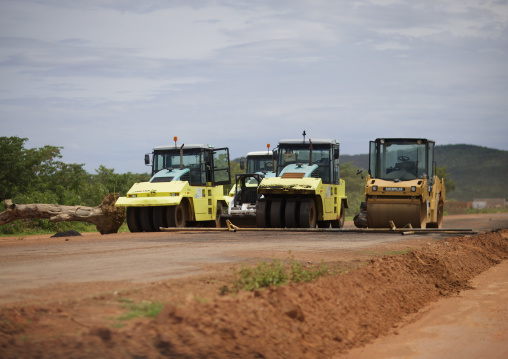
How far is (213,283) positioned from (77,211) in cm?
1651

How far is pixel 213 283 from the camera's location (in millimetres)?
9766

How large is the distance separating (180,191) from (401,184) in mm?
7433

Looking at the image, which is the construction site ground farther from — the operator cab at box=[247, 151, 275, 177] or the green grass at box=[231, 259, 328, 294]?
the operator cab at box=[247, 151, 275, 177]

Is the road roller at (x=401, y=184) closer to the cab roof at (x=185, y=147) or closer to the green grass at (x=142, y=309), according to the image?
the cab roof at (x=185, y=147)

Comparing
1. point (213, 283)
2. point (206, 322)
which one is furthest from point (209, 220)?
point (206, 322)

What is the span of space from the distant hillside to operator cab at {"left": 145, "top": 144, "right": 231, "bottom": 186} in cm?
12499

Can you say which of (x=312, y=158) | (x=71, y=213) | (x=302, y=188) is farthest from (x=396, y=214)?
(x=71, y=213)

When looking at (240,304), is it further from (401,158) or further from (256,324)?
(401,158)

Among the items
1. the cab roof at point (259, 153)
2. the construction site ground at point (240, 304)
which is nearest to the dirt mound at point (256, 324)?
the construction site ground at point (240, 304)

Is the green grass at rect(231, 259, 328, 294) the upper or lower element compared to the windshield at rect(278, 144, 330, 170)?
lower

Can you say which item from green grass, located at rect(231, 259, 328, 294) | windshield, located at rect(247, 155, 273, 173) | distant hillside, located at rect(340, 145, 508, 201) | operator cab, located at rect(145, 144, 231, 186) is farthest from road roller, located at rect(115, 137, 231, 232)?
distant hillside, located at rect(340, 145, 508, 201)

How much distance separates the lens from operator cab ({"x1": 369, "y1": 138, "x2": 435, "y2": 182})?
975 inches

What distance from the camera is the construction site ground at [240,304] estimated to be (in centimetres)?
Result: 728

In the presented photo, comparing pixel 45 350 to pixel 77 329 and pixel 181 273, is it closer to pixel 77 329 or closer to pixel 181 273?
pixel 77 329
